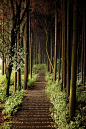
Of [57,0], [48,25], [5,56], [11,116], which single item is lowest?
[11,116]

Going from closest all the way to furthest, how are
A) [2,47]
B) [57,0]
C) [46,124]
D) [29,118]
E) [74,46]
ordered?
[74,46]
[46,124]
[29,118]
[2,47]
[57,0]

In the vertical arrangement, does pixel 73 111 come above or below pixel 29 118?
above

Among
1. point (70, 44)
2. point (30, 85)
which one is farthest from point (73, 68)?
point (30, 85)

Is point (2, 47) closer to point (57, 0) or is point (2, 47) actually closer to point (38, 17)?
point (57, 0)

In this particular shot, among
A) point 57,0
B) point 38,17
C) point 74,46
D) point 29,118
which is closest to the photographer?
point 74,46

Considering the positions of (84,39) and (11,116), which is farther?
(84,39)

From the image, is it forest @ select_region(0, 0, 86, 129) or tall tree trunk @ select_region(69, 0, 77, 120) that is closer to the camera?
tall tree trunk @ select_region(69, 0, 77, 120)

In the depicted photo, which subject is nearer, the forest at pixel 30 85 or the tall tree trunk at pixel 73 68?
the tall tree trunk at pixel 73 68

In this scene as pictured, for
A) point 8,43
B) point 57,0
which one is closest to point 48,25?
point 57,0

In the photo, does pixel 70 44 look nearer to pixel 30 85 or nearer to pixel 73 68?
pixel 30 85

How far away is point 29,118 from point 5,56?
419 centimetres

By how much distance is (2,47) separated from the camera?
780cm

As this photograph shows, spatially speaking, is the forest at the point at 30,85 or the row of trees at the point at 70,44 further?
the forest at the point at 30,85

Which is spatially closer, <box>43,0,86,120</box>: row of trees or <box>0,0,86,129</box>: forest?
<box>43,0,86,120</box>: row of trees
